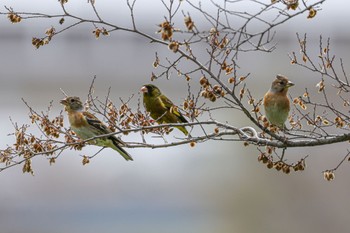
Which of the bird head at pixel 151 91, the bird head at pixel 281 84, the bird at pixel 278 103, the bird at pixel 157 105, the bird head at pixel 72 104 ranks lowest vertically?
the bird at pixel 278 103

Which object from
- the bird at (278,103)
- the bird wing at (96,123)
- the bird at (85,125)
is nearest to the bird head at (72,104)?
the bird at (85,125)

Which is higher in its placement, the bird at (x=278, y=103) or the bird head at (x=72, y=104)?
the bird head at (x=72, y=104)

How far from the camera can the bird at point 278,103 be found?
9.22 m

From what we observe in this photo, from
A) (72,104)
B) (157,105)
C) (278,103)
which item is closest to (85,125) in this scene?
(72,104)

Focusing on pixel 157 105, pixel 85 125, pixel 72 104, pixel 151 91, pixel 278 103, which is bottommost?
pixel 278 103

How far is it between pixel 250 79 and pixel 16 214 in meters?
9.18

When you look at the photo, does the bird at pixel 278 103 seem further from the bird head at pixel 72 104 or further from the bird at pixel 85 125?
the bird head at pixel 72 104

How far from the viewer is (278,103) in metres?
9.34

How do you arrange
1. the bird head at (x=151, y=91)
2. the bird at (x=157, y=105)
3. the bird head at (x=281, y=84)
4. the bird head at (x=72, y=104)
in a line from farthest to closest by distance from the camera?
1. the bird head at (x=151, y=91)
2. the bird at (x=157, y=105)
3. the bird head at (x=72, y=104)
4. the bird head at (x=281, y=84)

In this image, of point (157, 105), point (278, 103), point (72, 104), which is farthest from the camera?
point (157, 105)

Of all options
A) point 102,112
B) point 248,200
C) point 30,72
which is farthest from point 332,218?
point 102,112

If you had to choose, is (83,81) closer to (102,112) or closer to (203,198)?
(203,198)

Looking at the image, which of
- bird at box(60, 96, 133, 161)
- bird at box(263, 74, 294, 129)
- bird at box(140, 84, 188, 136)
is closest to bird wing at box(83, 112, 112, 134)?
bird at box(60, 96, 133, 161)

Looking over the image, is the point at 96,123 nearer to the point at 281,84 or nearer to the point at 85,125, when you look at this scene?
the point at 85,125
